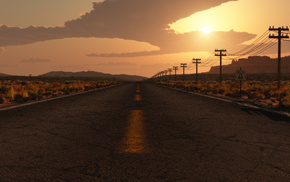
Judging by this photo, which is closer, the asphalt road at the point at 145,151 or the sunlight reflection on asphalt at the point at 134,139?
the asphalt road at the point at 145,151

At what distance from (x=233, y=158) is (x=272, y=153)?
2.76ft

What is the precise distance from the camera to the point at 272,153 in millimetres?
4457

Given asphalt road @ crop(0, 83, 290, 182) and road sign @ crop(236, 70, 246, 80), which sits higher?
road sign @ crop(236, 70, 246, 80)

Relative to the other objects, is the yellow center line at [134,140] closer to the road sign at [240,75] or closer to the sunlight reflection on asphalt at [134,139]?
the sunlight reflection on asphalt at [134,139]

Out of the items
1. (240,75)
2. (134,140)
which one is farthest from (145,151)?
(240,75)

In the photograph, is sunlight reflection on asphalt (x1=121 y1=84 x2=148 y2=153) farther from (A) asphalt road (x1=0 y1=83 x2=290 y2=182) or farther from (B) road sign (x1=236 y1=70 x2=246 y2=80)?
(B) road sign (x1=236 y1=70 x2=246 y2=80)

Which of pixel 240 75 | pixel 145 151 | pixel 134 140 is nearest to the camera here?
pixel 145 151

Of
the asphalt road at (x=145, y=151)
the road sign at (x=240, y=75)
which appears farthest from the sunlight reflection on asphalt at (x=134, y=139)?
the road sign at (x=240, y=75)

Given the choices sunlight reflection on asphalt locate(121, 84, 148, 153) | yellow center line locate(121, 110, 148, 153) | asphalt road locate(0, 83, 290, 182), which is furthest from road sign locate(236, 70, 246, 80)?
yellow center line locate(121, 110, 148, 153)

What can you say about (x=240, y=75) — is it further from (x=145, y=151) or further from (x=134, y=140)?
(x=145, y=151)

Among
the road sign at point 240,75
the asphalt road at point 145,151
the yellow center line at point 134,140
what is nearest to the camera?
the asphalt road at point 145,151

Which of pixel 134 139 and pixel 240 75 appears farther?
pixel 240 75

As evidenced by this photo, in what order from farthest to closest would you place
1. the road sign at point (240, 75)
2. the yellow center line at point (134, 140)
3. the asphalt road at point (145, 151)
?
the road sign at point (240, 75) < the yellow center line at point (134, 140) < the asphalt road at point (145, 151)

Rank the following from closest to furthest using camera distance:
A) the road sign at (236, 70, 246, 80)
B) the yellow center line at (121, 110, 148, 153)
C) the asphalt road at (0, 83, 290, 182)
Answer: the asphalt road at (0, 83, 290, 182) < the yellow center line at (121, 110, 148, 153) < the road sign at (236, 70, 246, 80)
